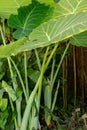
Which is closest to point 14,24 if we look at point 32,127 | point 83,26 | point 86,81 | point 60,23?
point 60,23

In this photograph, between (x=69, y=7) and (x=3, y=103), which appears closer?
(x=69, y=7)

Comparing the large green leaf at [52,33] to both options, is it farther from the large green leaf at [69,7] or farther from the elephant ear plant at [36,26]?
the large green leaf at [69,7]

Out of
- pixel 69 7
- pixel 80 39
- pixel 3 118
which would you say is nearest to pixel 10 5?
pixel 69 7

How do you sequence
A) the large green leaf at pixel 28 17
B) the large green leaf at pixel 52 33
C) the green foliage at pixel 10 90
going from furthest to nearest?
1. the green foliage at pixel 10 90
2. the large green leaf at pixel 28 17
3. the large green leaf at pixel 52 33

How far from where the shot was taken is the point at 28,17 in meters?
1.14

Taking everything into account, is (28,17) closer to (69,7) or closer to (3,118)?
(69,7)

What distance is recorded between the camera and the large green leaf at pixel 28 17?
1077 mm

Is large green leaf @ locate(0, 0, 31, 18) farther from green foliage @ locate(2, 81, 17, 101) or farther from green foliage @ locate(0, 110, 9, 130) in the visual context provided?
green foliage @ locate(0, 110, 9, 130)

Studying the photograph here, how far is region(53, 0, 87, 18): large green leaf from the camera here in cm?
110

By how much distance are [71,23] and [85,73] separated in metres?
1.60

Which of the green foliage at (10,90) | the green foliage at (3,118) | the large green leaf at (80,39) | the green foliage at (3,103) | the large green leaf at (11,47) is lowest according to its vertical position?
the green foliage at (3,118)

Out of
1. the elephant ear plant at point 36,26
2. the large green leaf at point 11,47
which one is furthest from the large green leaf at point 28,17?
the large green leaf at point 11,47

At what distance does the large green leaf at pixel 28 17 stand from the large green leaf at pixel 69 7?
5cm

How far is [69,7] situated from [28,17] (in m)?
0.15
